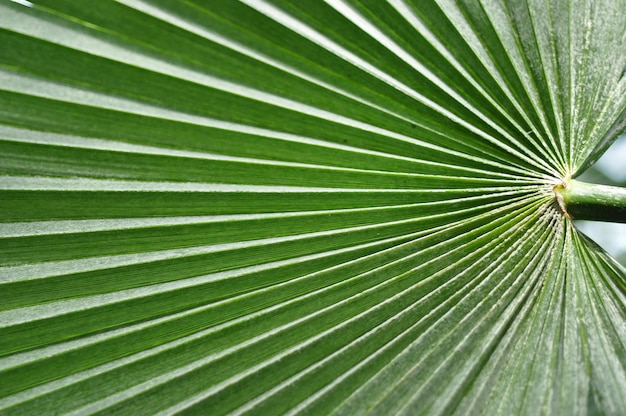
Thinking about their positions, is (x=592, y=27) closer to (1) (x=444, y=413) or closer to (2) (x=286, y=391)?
(1) (x=444, y=413)

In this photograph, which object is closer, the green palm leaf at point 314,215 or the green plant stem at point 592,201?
the green palm leaf at point 314,215

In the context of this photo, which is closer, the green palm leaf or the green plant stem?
the green palm leaf

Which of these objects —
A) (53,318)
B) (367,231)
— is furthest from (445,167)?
(53,318)

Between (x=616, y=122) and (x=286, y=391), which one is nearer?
(x=286, y=391)
